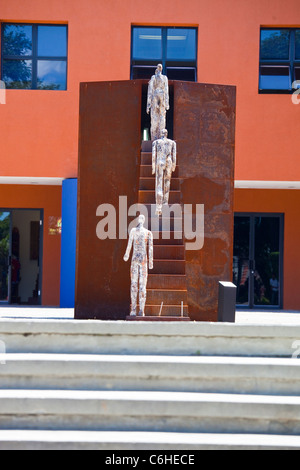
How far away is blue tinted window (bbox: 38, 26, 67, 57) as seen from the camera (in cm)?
1733

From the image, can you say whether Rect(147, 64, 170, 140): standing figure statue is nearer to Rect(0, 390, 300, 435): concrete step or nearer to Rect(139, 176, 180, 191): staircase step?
Rect(139, 176, 180, 191): staircase step

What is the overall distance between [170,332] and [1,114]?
12.6 meters

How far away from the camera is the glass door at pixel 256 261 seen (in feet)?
61.0

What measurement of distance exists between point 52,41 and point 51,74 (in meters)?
0.86

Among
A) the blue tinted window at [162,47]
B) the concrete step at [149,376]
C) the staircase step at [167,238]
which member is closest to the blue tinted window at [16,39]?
the blue tinted window at [162,47]

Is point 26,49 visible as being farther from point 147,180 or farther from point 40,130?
point 147,180

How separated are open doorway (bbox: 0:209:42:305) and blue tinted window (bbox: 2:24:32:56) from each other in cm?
431

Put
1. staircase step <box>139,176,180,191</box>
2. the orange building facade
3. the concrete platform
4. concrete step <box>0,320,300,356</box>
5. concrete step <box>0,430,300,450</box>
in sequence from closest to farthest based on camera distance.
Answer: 1. concrete step <box>0,430,300,450</box>
2. concrete step <box>0,320,300,356</box>
3. staircase step <box>139,176,180,191</box>
4. the concrete platform
5. the orange building facade

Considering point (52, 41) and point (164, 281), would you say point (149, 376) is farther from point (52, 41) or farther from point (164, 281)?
point (52, 41)

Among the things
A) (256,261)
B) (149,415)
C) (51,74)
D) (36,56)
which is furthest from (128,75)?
(149,415)

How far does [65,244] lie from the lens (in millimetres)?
16141

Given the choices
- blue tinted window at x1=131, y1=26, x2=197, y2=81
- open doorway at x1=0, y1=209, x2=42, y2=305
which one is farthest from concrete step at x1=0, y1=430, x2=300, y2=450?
open doorway at x1=0, y1=209, x2=42, y2=305

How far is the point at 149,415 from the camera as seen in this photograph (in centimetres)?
469
